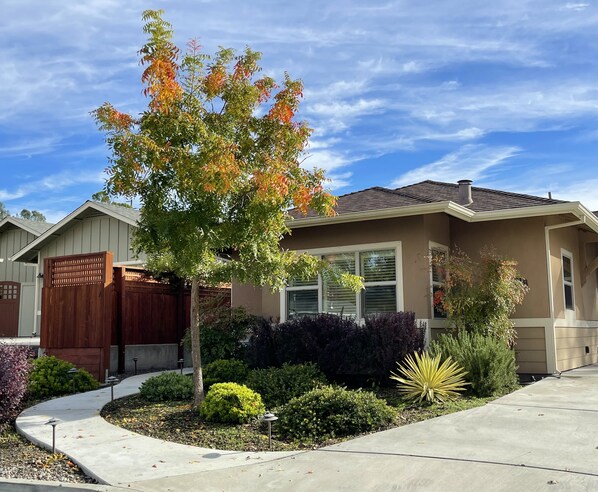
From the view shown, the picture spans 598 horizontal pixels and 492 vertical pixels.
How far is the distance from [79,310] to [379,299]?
20.1ft

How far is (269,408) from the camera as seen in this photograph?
8.77m

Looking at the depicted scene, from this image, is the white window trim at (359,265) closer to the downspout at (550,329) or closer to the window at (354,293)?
the window at (354,293)

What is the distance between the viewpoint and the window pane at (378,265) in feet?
39.0

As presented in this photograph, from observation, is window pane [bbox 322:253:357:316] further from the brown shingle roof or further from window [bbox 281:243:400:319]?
the brown shingle roof

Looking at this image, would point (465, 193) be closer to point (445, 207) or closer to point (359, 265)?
point (445, 207)

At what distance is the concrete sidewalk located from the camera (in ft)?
17.2

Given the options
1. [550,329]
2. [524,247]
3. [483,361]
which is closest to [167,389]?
[483,361]

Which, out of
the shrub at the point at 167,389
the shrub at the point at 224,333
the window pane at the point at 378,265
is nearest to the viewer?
the shrub at the point at 167,389

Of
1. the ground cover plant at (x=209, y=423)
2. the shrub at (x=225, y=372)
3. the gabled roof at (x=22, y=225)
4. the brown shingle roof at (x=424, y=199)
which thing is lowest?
the ground cover plant at (x=209, y=423)

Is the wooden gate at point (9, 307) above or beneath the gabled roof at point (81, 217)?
beneath

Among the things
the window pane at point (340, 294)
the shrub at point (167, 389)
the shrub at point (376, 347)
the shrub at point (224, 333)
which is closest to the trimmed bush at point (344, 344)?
the shrub at point (376, 347)

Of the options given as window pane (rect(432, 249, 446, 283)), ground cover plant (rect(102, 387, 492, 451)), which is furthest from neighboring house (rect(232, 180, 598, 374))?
ground cover plant (rect(102, 387, 492, 451))

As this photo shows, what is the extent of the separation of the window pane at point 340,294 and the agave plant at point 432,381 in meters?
2.90

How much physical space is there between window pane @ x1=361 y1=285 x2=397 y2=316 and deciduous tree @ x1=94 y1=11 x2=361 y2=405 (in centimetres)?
325
